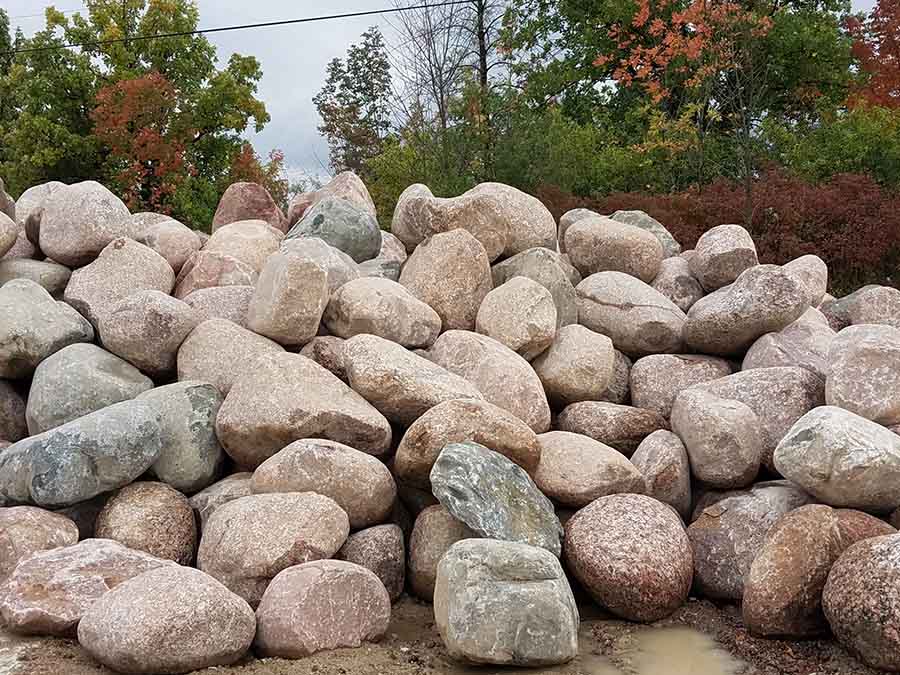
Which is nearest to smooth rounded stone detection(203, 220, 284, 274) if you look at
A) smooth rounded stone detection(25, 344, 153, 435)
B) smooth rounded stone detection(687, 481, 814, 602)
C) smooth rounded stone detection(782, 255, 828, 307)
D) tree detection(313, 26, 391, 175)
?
smooth rounded stone detection(25, 344, 153, 435)

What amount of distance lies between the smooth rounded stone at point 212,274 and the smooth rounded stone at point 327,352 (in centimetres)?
106

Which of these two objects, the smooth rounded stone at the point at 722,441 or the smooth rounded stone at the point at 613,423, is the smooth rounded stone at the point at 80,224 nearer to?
the smooth rounded stone at the point at 613,423

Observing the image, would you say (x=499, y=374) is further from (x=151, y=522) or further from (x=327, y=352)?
(x=151, y=522)

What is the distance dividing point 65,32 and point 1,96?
2.48 meters

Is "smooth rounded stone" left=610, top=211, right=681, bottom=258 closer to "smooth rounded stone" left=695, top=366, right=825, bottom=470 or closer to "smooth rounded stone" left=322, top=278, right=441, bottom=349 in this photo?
"smooth rounded stone" left=695, top=366, right=825, bottom=470

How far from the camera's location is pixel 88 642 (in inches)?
154

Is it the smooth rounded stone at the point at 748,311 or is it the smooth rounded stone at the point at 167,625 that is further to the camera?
the smooth rounded stone at the point at 748,311

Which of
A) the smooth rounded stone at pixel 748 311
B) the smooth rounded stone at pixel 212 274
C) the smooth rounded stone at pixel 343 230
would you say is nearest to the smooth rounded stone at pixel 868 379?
the smooth rounded stone at pixel 748 311

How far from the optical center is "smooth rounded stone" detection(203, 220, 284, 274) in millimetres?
7117

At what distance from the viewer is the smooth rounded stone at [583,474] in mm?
5160

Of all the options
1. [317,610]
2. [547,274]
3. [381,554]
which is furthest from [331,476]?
[547,274]

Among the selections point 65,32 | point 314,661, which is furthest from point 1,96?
point 314,661

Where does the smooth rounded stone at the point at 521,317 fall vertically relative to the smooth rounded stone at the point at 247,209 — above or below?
below

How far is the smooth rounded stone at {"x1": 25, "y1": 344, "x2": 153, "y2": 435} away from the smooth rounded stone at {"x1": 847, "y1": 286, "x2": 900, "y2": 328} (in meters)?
5.32
